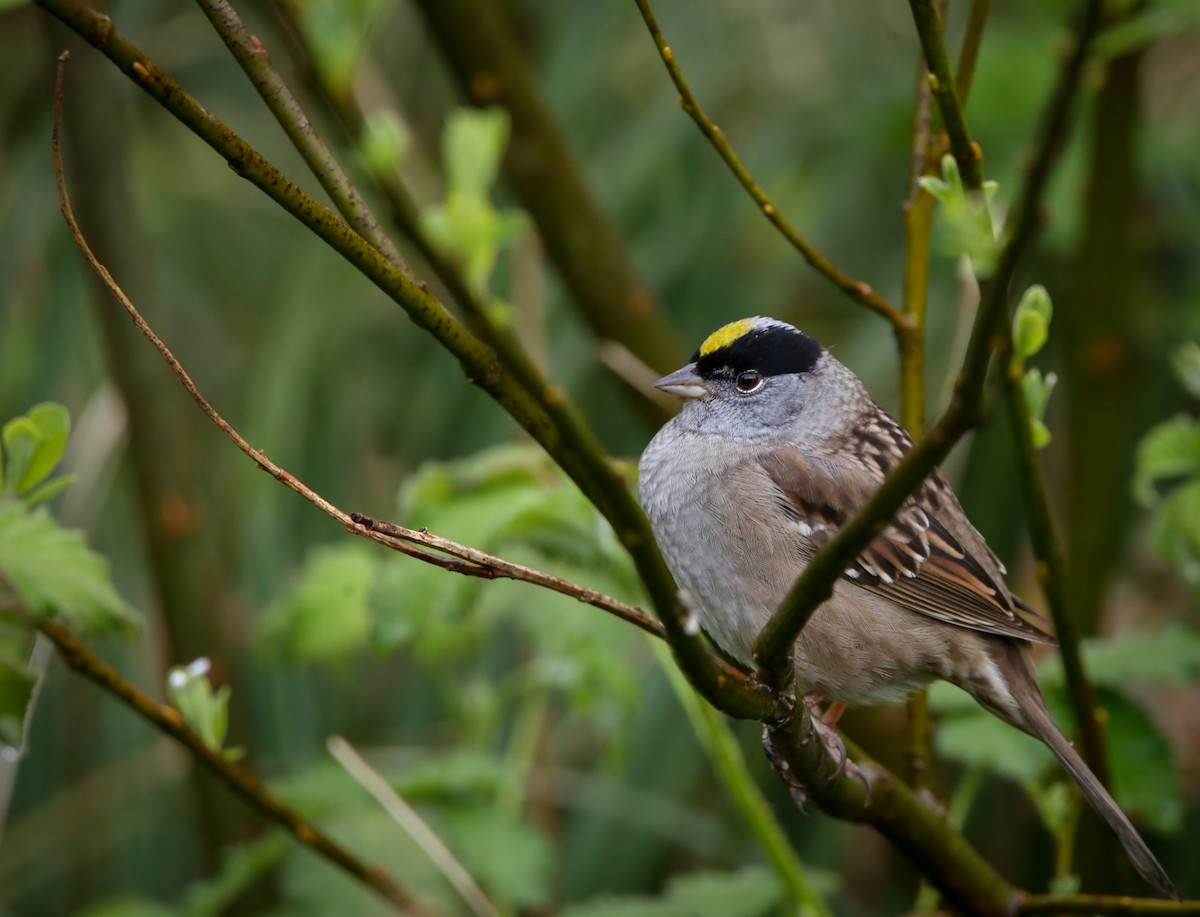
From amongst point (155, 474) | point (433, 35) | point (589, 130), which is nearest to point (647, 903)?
point (155, 474)

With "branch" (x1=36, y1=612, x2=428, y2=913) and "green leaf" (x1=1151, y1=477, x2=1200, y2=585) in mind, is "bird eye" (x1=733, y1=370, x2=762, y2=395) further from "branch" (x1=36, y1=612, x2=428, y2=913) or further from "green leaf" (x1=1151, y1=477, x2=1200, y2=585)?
"branch" (x1=36, y1=612, x2=428, y2=913)

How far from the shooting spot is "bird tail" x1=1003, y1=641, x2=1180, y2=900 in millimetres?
1563

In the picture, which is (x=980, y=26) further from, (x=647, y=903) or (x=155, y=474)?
(x=155, y=474)

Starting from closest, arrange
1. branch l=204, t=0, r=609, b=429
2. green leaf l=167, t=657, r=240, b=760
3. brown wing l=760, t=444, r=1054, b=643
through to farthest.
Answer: branch l=204, t=0, r=609, b=429 → green leaf l=167, t=657, r=240, b=760 → brown wing l=760, t=444, r=1054, b=643

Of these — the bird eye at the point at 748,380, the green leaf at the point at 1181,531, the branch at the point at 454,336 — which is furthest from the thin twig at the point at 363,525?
the bird eye at the point at 748,380

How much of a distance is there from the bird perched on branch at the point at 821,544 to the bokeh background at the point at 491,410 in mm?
159

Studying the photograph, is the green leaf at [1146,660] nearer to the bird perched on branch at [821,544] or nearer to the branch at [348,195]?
the bird perched on branch at [821,544]

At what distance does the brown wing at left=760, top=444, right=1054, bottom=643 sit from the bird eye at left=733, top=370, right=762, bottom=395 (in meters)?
0.15

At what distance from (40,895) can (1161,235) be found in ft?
9.78

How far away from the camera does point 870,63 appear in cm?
376

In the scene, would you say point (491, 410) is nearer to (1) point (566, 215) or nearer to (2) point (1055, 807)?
(1) point (566, 215)

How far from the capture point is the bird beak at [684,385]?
211cm

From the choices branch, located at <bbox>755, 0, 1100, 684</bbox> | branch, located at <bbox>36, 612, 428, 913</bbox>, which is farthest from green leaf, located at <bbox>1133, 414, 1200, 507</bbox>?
branch, located at <bbox>36, 612, 428, 913</bbox>

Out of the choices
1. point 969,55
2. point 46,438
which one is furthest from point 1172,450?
point 46,438
